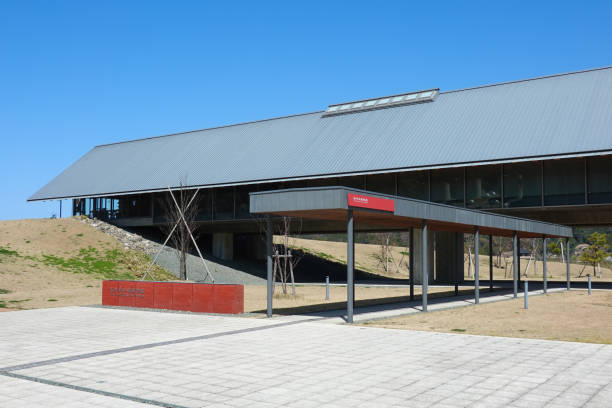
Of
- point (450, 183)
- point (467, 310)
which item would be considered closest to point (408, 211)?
point (467, 310)

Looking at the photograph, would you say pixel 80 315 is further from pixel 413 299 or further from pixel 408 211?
pixel 413 299

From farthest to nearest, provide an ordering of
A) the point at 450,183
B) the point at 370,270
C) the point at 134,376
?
the point at 370,270
the point at 450,183
the point at 134,376

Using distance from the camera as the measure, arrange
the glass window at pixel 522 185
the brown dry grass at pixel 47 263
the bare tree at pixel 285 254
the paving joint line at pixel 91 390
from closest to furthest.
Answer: the paving joint line at pixel 91 390
the bare tree at pixel 285 254
the brown dry grass at pixel 47 263
the glass window at pixel 522 185

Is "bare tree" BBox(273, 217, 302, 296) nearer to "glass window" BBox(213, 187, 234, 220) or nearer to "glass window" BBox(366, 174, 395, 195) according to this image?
"glass window" BBox(213, 187, 234, 220)

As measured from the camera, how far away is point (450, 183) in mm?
39219

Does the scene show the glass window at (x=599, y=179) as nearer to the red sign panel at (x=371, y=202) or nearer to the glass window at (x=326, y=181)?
the glass window at (x=326, y=181)

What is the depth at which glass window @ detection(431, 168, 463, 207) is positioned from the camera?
38.9 metres

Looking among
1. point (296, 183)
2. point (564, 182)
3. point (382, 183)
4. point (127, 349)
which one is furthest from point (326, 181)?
point (127, 349)

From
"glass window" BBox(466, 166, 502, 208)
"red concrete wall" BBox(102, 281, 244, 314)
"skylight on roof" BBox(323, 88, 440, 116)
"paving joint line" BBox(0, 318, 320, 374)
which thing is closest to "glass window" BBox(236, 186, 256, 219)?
"skylight on roof" BBox(323, 88, 440, 116)

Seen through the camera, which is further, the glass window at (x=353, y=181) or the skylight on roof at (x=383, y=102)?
the skylight on roof at (x=383, y=102)

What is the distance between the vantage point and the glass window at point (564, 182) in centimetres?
3503

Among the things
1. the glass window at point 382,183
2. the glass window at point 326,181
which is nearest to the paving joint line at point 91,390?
the glass window at point 382,183

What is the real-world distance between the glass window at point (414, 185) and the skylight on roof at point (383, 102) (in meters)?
8.96

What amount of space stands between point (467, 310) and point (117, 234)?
37768mm
